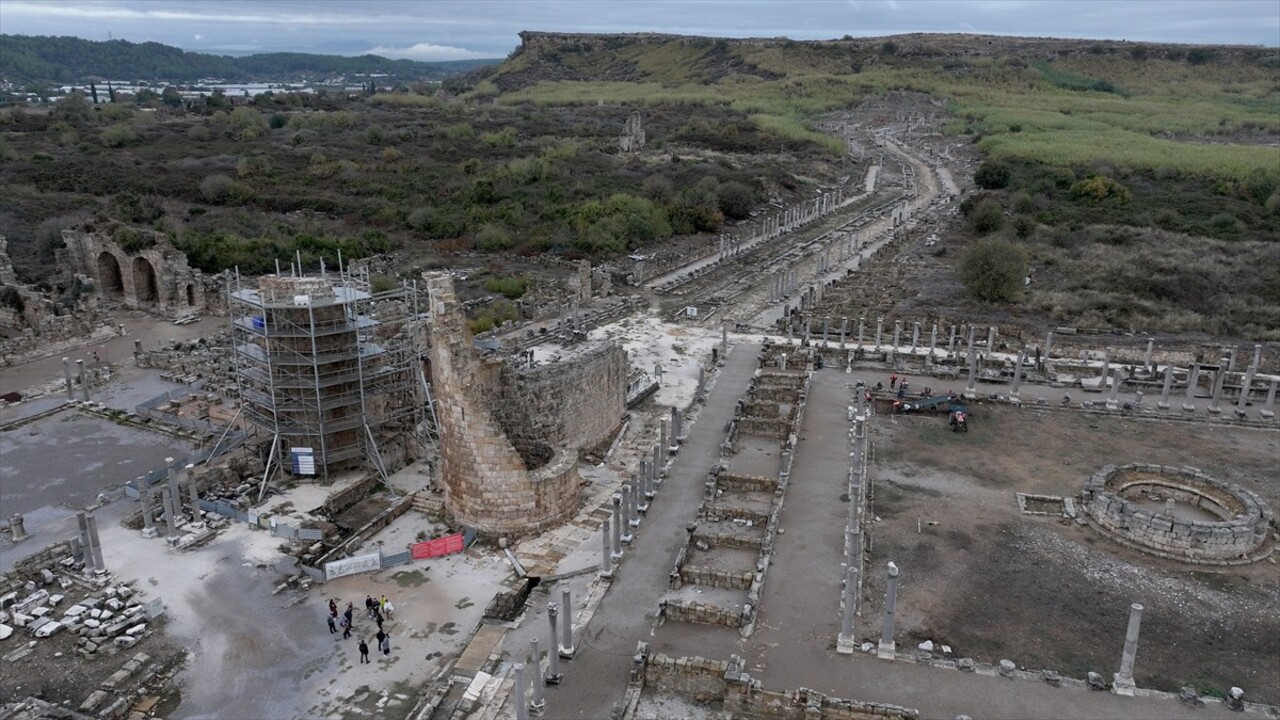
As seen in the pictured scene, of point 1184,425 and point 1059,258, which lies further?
point 1059,258

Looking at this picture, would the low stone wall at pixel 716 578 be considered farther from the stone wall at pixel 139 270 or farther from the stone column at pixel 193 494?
the stone wall at pixel 139 270

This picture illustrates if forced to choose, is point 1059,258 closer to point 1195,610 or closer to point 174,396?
point 1195,610

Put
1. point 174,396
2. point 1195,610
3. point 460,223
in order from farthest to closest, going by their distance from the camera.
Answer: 1. point 460,223
2. point 174,396
3. point 1195,610

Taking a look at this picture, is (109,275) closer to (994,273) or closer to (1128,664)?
(994,273)

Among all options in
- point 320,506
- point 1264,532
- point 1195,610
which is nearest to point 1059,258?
point 1264,532

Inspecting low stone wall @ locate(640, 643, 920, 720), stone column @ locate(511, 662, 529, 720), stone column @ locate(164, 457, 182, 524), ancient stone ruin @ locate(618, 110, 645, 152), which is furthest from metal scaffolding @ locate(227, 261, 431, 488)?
ancient stone ruin @ locate(618, 110, 645, 152)

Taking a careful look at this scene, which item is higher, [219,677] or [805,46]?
[805,46]

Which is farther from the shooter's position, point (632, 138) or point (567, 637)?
point (632, 138)

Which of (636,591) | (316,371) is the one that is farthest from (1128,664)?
(316,371)
